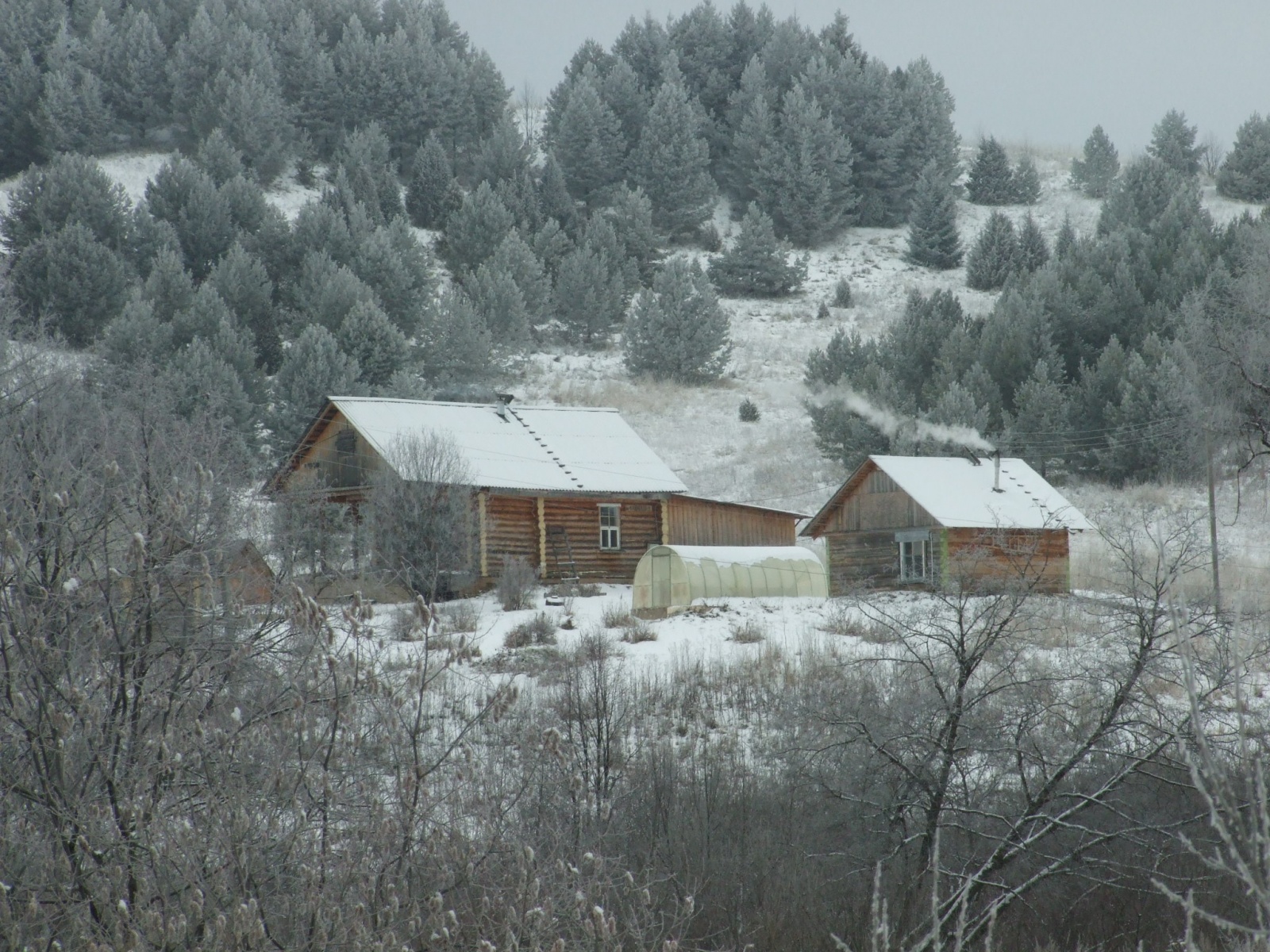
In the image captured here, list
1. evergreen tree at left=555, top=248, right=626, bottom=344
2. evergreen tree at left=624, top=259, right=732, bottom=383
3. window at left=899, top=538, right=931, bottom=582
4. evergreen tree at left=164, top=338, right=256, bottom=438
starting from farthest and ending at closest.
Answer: evergreen tree at left=555, top=248, right=626, bottom=344 → evergreen tree at left=624, top=259, right=732, bottom=383 → evergreen tree at left=164, top=338, right=256, bottom=438 → window at left=899, top=538, right=931, bottom=582

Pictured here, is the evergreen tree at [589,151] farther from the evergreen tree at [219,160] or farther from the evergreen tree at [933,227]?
the evergreen tree at [219,160]

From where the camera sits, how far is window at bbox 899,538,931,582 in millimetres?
32250

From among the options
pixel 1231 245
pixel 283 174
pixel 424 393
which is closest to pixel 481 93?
pixel 283 174

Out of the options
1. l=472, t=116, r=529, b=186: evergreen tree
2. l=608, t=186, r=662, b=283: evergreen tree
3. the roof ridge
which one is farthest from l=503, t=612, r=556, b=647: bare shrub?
l=472, t=116, r=529, b=186: evergreen tree

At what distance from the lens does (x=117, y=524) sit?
35.9 feet

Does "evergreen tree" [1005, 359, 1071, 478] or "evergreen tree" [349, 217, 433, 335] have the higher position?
"evergreen tree" [349, 217, 433, 335]

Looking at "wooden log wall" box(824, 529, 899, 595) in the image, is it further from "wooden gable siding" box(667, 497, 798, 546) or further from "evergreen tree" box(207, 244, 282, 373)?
"evergreen tree" box(207, 244, 282, 373)

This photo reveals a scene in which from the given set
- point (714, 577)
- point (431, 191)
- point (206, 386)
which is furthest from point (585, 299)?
point (714, 577)

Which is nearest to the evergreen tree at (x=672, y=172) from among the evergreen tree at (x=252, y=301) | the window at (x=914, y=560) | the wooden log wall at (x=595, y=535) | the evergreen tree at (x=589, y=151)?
the evergreen tree at (x=589, y=151)

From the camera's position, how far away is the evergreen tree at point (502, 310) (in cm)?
5325

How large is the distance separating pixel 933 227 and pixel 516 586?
50.1m

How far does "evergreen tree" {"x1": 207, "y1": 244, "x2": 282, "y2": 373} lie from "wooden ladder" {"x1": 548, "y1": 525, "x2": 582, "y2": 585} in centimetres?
2106

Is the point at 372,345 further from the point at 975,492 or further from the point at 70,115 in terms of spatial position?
the point at 70,115

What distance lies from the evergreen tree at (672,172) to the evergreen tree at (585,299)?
13594 mm
